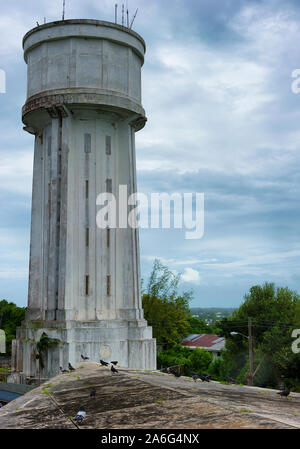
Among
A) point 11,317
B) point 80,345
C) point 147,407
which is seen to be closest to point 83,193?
point 80,345

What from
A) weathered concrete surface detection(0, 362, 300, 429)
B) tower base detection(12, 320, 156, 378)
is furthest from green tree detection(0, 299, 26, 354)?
weathered concrete surface detection(0, 362, 300, 429)

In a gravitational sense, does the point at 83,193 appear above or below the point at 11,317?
above

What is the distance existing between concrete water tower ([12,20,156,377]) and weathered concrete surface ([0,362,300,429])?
39.4 feet

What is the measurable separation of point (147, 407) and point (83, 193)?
56.8ft

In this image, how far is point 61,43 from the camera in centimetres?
2542

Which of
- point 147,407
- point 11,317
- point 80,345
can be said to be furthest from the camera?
point 11,317

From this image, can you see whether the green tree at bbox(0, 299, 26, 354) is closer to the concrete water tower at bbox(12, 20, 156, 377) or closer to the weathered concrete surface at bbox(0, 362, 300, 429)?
the concrete water tower at bbox(12, 20, 156, 377)

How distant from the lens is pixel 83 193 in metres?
24.7

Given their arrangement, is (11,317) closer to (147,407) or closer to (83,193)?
(83,193)

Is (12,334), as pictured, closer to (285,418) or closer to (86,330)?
(86,330)

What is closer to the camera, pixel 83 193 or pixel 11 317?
pixel 83 193

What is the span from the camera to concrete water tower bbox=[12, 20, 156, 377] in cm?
2367

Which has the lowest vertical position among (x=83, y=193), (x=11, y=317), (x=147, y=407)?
(x=11, y=317)
